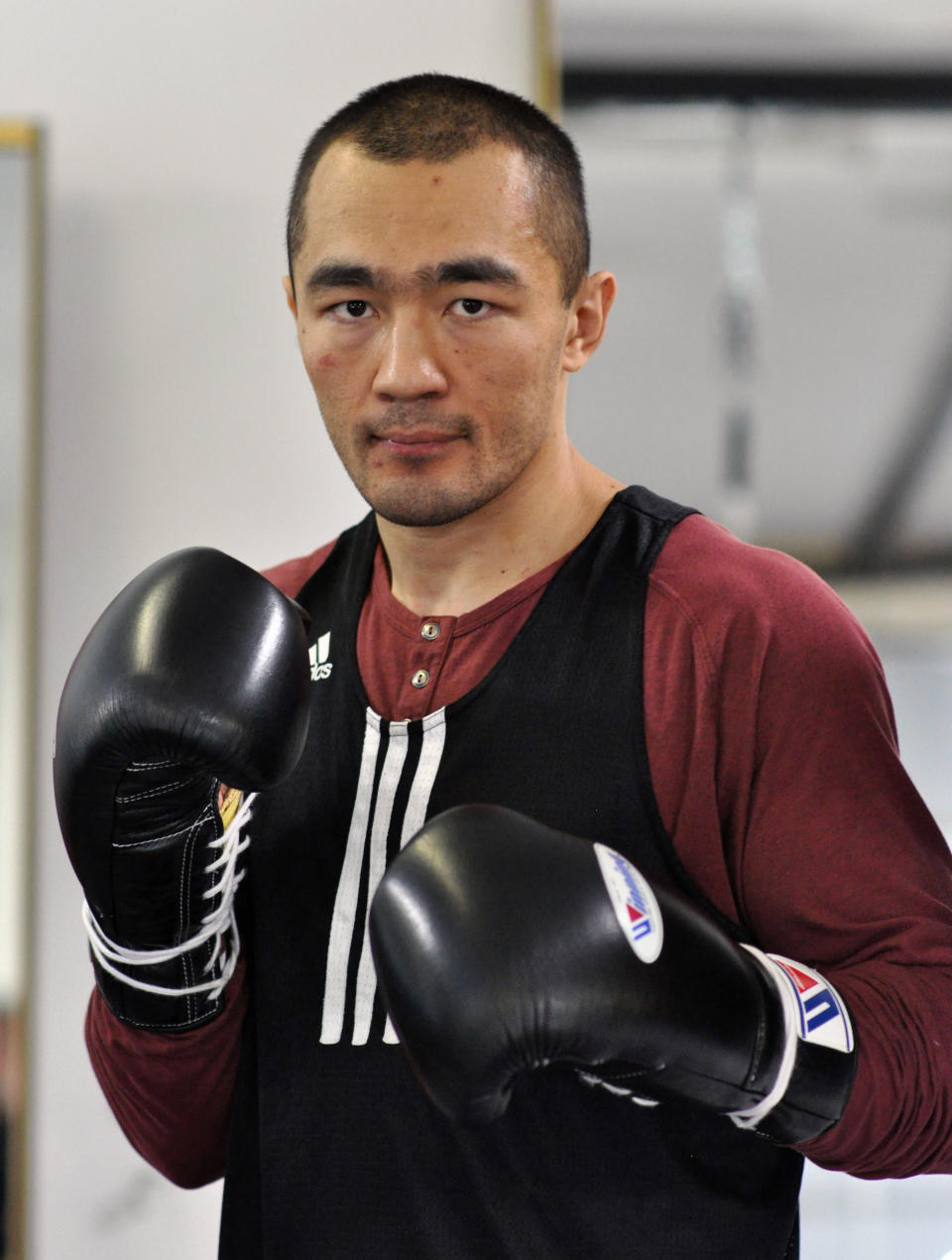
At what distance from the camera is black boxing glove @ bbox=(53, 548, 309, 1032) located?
82 centimetres

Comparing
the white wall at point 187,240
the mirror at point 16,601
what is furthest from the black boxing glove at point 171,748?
the white wall at point 187,240

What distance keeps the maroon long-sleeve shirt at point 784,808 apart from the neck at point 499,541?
18 mm

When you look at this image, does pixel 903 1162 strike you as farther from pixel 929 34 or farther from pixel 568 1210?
pixel 929 34

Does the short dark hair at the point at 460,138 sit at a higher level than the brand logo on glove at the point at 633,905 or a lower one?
higher

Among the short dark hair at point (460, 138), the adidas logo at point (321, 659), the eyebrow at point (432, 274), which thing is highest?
the short dark hair at point (460, 138)

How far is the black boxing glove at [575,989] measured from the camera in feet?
2.33

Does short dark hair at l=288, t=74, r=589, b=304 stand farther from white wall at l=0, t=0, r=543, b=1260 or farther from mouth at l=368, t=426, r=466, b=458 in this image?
white wall at l=0, t=0, r=543, b=1260

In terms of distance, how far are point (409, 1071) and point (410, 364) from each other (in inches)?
17.2

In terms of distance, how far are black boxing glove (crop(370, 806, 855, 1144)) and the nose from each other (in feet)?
0.90

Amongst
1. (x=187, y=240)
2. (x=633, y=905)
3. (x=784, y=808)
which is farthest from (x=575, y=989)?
(x=187, y=240)

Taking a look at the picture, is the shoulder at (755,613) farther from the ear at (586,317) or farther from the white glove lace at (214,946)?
the white glove lace at (214,946)

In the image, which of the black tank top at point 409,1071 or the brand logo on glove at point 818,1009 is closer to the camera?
the brand logo on glove at point 818,1009

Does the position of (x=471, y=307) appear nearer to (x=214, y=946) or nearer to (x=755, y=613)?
(x=755, y=613)

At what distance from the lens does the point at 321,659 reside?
1.05m
